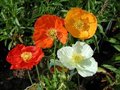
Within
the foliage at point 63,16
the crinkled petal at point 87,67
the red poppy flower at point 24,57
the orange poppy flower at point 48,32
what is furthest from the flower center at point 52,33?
the foliage at point 63,16

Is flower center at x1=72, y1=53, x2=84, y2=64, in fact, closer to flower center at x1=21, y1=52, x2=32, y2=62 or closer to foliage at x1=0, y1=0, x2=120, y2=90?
flower center at x1=21, y1=52, x2=32, y2=62

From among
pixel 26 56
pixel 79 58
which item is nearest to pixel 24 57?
pixel 26 56

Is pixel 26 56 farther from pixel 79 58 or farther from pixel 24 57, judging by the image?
pixel 79 58

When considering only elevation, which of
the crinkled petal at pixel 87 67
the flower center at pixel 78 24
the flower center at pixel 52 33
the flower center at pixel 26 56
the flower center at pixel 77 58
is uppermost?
the flower center at pixel 78 24

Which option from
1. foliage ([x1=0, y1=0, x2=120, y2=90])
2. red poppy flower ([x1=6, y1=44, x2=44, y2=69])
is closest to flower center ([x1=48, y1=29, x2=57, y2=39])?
red poppy flower ([x1=6, y1=44, x2=44, y2=69])

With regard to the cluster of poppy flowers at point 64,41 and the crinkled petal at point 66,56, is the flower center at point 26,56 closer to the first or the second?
the cluster of poppy flowers at point 64,41

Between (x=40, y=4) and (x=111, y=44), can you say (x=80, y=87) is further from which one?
(x=40, y=4)

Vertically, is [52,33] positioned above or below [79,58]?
above
